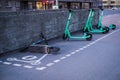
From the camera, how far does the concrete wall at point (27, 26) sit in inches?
376

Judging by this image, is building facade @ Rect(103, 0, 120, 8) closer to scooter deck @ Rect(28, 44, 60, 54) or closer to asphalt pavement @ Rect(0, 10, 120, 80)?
asphalt pavement @ Rect(0, 10, 120, 80)

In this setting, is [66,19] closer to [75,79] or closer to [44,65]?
[44,65]

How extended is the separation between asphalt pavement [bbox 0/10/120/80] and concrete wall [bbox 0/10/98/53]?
1.94 feet

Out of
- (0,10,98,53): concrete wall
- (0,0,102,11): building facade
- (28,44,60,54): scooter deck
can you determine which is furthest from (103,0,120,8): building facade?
(28,44,60,54): scooter deck

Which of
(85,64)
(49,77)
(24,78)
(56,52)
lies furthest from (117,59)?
(24,78)

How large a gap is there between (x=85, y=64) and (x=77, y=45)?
12.6 ft

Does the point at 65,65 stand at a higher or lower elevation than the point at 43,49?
lower

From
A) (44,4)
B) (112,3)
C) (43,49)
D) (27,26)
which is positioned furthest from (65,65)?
(112,3)

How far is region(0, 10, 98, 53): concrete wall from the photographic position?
9562 mm

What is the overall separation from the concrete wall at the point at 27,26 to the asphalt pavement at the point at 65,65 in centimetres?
59

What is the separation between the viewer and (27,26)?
36.4ft

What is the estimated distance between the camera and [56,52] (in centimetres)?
998

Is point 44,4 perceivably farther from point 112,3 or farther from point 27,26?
point 112,3

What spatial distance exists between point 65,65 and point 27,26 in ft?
12.6
